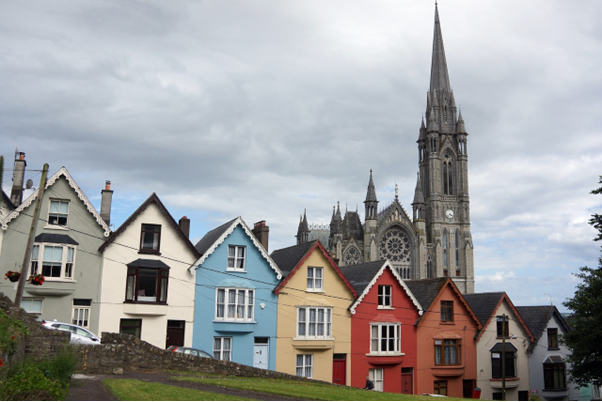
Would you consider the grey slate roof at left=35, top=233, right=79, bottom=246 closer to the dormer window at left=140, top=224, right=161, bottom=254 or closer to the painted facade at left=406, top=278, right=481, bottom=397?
the dormer window at left=140, top=224, right=161, bottom=254

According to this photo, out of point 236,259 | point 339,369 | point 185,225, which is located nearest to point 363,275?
point 339,369

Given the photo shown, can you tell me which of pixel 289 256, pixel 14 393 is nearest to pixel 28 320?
pixel 14 393

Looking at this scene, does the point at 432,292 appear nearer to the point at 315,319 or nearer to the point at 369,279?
the point at 369,279

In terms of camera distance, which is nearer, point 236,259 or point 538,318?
point 236,259

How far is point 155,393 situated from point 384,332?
24519 mm

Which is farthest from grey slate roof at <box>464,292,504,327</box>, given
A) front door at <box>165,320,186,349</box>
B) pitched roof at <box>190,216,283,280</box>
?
front door at <box>165,320,186,349</box>

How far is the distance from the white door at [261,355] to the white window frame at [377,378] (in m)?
7.34

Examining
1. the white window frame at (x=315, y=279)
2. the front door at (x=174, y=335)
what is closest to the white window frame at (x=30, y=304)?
the front door at (x=174, y=335)

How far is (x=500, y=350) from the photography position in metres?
43.2

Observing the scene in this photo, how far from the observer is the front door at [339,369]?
38.3 metres

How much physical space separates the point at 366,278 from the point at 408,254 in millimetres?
67041

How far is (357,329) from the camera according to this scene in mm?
39250

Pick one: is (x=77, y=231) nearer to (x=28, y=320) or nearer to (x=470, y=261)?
(x=28, y=320)

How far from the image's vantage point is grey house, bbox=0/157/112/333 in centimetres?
3319
